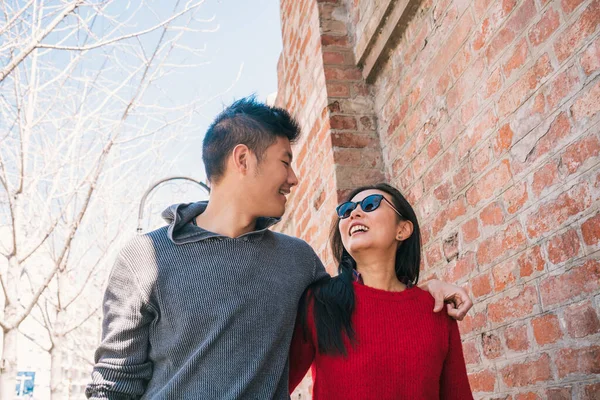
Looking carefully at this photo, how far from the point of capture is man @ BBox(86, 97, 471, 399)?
1501 millimetres

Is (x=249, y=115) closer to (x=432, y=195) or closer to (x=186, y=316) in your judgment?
(x=186, y=316)

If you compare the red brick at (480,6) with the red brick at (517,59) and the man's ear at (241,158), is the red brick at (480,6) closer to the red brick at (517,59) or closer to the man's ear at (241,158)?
the red brick at (517,59)

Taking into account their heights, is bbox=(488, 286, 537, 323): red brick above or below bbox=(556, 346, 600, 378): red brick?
above

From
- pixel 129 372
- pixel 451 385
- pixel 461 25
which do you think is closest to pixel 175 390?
pixel 129 372

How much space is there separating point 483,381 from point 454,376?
43 centimetres

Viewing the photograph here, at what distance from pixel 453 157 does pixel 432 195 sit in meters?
0.25

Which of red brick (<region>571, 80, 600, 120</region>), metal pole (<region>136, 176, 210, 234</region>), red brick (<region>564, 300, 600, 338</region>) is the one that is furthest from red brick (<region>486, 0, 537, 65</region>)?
metal pole (<region>136, 176, 210, 234</region>)

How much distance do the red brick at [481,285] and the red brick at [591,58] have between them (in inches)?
34.0

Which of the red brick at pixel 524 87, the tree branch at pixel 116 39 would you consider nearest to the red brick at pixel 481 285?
the red brick at pixel 524 87

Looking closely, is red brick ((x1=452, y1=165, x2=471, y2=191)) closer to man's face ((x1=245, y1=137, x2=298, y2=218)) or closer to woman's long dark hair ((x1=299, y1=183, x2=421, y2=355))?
woman's long dark hair ((x1=299, y1=183, x2=421, y2=355))

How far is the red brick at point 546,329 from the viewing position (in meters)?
1.64

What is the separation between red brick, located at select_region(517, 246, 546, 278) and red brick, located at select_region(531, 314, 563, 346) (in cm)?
16

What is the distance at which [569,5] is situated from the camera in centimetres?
156

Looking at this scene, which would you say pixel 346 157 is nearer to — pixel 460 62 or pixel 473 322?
pixel 460 62
